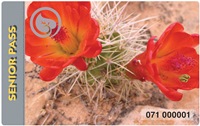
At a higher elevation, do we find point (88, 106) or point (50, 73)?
point (50, 73)

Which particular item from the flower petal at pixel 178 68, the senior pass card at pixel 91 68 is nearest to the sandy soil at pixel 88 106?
the senior pass card at pixel 91 68

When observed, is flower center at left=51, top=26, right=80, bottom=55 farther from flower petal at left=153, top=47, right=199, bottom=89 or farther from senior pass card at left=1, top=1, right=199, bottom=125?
flower petal at left=153, top=47, right=199, bottom=89

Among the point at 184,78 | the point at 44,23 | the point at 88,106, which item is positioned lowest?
the point at 88,106

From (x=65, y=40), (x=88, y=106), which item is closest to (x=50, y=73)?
(x=65, y=40)

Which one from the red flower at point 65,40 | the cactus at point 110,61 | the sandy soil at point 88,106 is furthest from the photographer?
the sandy soil at point 88,106

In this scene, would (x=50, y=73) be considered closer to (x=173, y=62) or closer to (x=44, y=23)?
(x=44, y=23)

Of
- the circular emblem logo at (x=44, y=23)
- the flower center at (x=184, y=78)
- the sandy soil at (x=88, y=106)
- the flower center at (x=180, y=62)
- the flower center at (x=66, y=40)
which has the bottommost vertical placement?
the sandy soil at (x=88, y=106)

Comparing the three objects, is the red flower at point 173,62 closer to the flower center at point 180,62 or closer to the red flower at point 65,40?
the flower center at point 180,62
